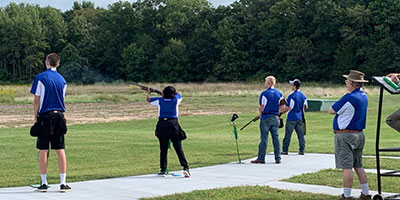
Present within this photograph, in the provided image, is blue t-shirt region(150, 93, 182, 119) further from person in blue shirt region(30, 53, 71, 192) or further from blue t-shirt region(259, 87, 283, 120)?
blue t-shirt region(259, 87, 283, 120)

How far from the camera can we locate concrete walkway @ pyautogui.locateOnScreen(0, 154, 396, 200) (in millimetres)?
9484

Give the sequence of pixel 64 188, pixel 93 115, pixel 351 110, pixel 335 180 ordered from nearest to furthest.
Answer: pixel 351 110, pixel 64 188, pixel 335 180, pixel 93 115

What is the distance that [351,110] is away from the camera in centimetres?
880

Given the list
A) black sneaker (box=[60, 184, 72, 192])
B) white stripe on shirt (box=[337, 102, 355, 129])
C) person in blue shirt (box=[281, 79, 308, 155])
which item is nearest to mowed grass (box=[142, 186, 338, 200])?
white stripe on shirt (box=[337, 102, 355, 129])

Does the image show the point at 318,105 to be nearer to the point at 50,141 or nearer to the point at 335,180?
the point at 335,180

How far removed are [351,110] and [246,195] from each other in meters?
2.01

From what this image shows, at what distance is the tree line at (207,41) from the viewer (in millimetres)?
86562

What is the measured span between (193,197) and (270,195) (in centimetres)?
118

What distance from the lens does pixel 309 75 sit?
9069 centimetres

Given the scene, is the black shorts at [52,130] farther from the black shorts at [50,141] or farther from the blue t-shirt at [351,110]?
the blue t-shirt at [351,110]

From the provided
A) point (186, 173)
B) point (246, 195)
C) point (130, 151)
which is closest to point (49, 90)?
point (186, 173)

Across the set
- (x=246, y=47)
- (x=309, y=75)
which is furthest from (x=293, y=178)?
(x=246, y=47)

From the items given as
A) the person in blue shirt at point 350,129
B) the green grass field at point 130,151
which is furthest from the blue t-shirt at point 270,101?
the person in blue shirt at point 350,129

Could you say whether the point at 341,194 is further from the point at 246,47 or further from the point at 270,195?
the point at 246,47
